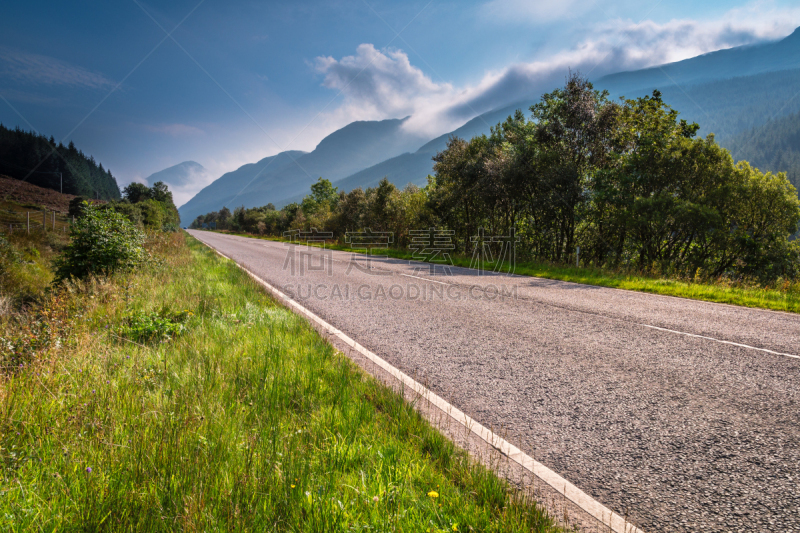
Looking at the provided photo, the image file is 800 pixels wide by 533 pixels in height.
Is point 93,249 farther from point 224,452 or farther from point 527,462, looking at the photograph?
point 527,462

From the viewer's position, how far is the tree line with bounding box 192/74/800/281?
14.9 m

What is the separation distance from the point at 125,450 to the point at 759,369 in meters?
6.14

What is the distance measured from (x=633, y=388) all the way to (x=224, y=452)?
3760 millimetres

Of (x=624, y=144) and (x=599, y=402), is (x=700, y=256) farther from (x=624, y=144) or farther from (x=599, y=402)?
(x=599, y=402)

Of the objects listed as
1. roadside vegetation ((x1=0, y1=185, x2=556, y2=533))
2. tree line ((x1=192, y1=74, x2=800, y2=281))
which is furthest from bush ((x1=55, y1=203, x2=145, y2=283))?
tree line ((x1=192, y1=74, x2=800, y2=281))

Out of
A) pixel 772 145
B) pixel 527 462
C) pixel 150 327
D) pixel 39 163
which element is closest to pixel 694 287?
pixel 527 462

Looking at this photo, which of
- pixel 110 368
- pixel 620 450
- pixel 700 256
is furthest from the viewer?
pixel 700 256

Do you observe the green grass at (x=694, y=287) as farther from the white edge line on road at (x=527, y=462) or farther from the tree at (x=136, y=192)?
the tree at (x=136, y=192)

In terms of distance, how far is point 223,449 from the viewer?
7.12 feet

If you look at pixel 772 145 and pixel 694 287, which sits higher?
pixel 772 145

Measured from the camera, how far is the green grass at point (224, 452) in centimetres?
168

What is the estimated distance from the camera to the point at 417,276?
39.3ft

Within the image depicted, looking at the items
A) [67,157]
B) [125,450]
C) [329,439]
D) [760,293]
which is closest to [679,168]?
[760,293]

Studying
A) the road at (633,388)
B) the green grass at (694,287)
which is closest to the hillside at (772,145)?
the green grass at (694,287)
